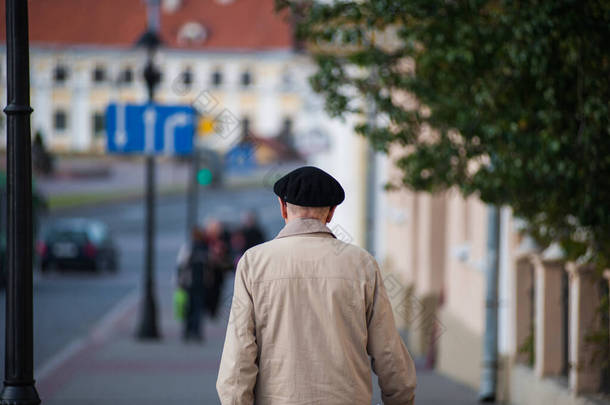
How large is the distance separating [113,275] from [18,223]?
26.5 m

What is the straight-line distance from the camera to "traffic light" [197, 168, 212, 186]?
2009 centimetres

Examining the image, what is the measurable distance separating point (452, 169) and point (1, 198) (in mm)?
16280

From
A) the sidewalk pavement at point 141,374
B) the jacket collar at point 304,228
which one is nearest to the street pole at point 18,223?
the jacket collar at point 304,228

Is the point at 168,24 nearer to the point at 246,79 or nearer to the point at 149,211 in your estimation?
the point at 246,79

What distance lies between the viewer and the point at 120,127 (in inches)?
604

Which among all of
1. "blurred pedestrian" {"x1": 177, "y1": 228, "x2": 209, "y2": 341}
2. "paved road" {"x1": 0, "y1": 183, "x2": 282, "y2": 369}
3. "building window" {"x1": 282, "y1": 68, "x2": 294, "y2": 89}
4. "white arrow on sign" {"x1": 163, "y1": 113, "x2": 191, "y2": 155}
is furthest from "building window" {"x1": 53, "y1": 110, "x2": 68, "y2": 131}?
"blurred pedestrian" {"x1": 177, "y1": 228, "x2": 209, "y2": 341}

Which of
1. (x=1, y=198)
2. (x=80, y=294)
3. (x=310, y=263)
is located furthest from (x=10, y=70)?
(x=80, y=294)

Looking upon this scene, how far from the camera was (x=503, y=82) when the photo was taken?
7406 mm

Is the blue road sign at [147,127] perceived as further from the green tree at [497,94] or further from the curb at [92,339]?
the green tree at [497,94]

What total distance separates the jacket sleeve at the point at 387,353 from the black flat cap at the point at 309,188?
307 millimetres

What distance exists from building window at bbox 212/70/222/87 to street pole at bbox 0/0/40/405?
85544 mm

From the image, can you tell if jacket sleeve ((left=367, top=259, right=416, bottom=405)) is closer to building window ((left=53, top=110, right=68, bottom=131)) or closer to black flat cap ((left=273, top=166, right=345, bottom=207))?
black flat cap ((left=273, top=166, right=345, bottom=207))

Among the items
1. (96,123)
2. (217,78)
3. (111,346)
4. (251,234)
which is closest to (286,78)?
(217,78)

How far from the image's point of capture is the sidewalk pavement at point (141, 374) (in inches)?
422
